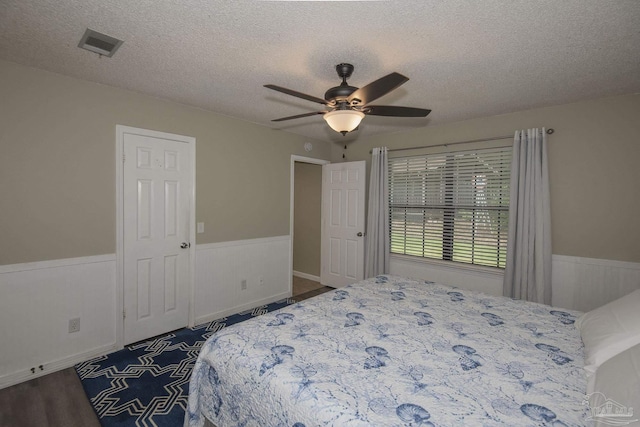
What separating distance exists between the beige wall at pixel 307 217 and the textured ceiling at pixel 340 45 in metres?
2.51

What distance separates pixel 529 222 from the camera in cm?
318

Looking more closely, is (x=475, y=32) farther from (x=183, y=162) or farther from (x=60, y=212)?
(x=60, y=212)

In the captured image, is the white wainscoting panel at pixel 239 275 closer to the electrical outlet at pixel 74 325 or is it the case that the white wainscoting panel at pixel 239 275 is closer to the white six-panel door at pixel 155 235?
the white six-panel door at pixel 155 235

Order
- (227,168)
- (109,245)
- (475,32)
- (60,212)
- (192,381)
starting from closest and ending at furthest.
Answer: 1. (192,381)
2. (475,32)
3. (60,212)
4. (109,245)
5. (227,168)

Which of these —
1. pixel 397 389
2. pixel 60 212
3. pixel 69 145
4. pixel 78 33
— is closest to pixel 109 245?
pixel 60 212

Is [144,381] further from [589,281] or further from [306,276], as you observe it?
[589,281]

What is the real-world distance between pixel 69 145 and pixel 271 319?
2291 millimetres

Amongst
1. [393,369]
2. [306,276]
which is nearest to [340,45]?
[393,369]

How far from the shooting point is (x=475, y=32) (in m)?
1.77

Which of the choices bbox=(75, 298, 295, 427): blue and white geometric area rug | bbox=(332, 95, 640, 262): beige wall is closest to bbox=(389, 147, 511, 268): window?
bbox=(332, 95, 640, 262): beige wall

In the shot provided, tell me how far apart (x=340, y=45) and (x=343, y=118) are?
18.0 inches

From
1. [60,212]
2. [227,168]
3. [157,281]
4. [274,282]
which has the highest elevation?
[227,168]

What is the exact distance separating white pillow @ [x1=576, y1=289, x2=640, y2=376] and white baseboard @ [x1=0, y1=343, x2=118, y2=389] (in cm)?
352

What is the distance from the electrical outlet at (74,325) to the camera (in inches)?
100
